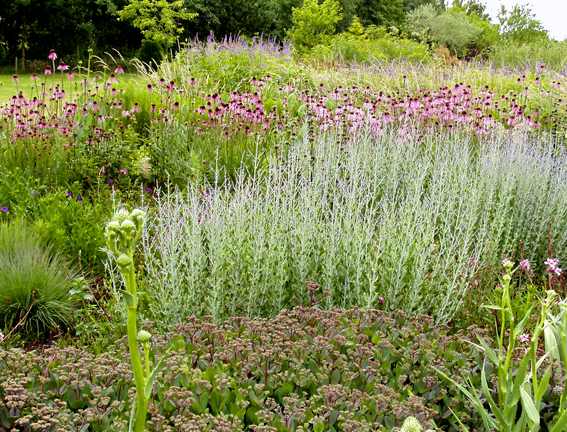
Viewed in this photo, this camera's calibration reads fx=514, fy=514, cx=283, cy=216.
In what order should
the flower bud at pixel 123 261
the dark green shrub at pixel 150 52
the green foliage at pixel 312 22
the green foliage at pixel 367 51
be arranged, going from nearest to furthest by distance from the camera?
the flower bud at pixel 123 261 < the green foliage at pixel 367 51 < the dark green shrub at pixel 150 52 < the green foliage at pixel 312 22

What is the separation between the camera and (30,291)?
11.7 feet

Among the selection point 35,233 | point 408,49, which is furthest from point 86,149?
point 408,49

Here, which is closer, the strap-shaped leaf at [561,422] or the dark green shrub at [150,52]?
the strap-shaped leaf at [561,422]

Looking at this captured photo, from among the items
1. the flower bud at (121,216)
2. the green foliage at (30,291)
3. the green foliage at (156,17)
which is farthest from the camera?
the green foliage at (156,17)

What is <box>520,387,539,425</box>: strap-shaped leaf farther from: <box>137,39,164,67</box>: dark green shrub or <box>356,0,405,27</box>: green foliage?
<box>356,0,405,27</box>: green foliage

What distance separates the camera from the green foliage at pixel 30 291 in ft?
11.6

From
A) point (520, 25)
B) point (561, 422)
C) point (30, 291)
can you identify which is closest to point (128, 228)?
point (561, 422)

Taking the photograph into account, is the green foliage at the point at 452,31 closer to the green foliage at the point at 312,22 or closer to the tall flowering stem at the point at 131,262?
the green foliage at the point at 312,22

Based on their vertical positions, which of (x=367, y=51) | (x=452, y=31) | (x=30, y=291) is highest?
(x=452, y=31)

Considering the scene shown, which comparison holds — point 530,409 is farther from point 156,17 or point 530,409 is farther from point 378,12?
point 378,12

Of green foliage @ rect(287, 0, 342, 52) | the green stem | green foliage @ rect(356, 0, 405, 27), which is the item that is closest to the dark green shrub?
green foliage @ rect(287, 0, 342, 52)

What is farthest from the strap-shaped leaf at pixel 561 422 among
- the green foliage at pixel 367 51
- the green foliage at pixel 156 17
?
the green foliage at pixel 156 17

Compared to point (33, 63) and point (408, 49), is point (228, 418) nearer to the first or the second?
point (408, 49)

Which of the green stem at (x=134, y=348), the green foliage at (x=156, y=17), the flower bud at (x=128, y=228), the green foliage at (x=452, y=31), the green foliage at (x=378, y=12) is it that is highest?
the green foliage at (x=378, y=12)
